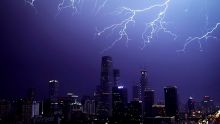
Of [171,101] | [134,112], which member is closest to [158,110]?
[171,101]

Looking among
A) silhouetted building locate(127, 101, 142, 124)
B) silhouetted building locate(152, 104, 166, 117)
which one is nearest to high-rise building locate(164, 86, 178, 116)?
silhouetted building locate(152, 104, 166, 117)

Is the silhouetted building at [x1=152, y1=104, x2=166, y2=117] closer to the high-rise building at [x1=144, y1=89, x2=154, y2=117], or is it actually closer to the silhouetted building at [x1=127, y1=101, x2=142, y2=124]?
the high-rise building at [x1=144, y1=89, x2=154, y2=117]

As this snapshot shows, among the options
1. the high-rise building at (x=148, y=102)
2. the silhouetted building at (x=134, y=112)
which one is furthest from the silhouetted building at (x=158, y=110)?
the silhouetted building at (x=134, y=112)

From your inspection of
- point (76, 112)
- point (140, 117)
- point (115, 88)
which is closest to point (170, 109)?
point (140, 117)

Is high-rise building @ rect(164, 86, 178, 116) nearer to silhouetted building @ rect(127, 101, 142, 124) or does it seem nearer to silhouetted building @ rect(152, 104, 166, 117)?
silhouetted building @ rect(152, 104, 166, 117)

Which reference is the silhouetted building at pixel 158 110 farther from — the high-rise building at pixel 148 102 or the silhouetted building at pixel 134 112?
the silhouetted building at pixel 134 112

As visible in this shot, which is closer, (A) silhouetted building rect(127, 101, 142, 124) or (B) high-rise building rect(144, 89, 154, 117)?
(A) silhouetted building rect(127, 101, 142, 124)

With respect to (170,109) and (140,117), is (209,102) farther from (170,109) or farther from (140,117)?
(140,117)

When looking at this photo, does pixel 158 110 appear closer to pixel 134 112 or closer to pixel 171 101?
pixel 171 101
